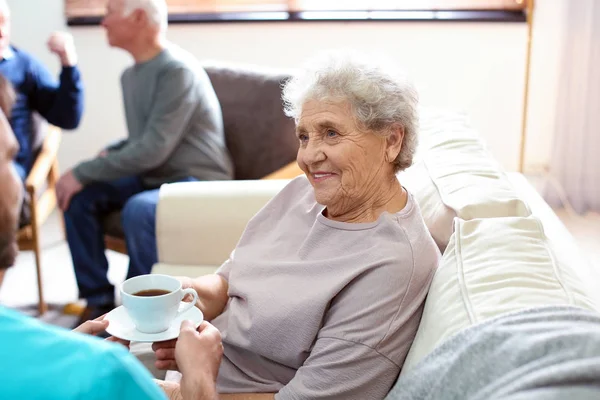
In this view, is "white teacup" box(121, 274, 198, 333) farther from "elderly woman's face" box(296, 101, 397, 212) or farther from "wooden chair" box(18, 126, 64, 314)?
"wooden chair" box(18, 126, 64, 314)

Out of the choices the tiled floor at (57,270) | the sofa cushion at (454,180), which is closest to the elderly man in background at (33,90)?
the tiled floor at (57,270)

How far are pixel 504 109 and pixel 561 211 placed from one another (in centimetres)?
60

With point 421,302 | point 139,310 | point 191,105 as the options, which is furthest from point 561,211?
point 139,310

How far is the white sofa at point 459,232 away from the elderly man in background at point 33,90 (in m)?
1.08

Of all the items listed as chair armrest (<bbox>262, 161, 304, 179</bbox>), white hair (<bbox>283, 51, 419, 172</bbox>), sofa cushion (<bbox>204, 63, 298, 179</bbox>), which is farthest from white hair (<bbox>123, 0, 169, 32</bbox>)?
white hair (<bbox>283, 51, 419, 172</bbox>)

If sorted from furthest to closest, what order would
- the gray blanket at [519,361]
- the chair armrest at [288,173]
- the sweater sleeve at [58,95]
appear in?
the sweater sleeve at [58,95] → the chair armrest at [288,173] → the gray blanket at [519,361]

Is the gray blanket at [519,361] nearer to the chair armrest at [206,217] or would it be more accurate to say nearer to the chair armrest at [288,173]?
the chair armrest at [206,217]

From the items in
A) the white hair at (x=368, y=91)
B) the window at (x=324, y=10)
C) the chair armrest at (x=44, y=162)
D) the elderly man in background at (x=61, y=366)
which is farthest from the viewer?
the window at (x=324, y=10)

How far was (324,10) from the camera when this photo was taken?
4035mm

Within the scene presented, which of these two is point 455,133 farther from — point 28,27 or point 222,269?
point 28,27

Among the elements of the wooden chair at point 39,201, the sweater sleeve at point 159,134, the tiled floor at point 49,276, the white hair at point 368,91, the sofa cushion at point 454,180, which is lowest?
the tiled floor at point 49,276

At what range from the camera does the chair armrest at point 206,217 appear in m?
2.15

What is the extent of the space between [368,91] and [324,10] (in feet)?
8.96

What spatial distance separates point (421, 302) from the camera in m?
1.33
